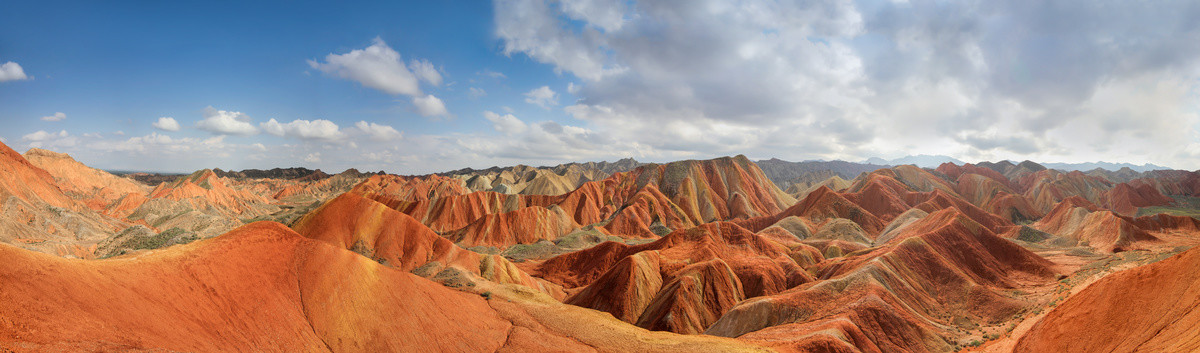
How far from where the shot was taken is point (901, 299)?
40312 mm

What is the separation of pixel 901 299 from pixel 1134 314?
20.9 m

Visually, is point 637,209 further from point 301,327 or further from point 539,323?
point 301,327

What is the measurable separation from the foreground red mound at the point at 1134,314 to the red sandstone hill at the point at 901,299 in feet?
30.4

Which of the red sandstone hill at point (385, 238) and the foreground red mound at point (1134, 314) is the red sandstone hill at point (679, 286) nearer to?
the red sandstone hill at point (385, 238)

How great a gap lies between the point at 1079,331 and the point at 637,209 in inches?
3326

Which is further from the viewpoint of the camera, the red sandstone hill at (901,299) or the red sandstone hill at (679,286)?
the red sandstone hill at (679,286)

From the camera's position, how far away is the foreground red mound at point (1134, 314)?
18.1 meters

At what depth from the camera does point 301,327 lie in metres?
22.0

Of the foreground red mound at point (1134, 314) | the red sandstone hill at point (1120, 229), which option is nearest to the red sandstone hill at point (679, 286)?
the foreground red mound at point (1134, 314)

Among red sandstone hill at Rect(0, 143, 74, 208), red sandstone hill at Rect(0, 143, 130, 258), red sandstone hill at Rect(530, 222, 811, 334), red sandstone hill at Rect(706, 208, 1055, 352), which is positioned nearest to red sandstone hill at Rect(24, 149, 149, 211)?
red sandstone hill at Rect(0, 143, 74, 208)

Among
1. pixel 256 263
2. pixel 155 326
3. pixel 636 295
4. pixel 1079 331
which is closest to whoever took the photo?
pixel 155 326

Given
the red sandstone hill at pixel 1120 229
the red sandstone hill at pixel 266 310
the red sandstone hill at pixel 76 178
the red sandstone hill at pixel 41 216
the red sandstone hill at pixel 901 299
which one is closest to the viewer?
the red sandstone hill at pixel 266 310

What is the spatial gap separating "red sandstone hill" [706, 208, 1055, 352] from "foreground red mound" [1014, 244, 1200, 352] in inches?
365

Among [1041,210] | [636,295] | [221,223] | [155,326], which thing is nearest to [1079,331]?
[636,295]
